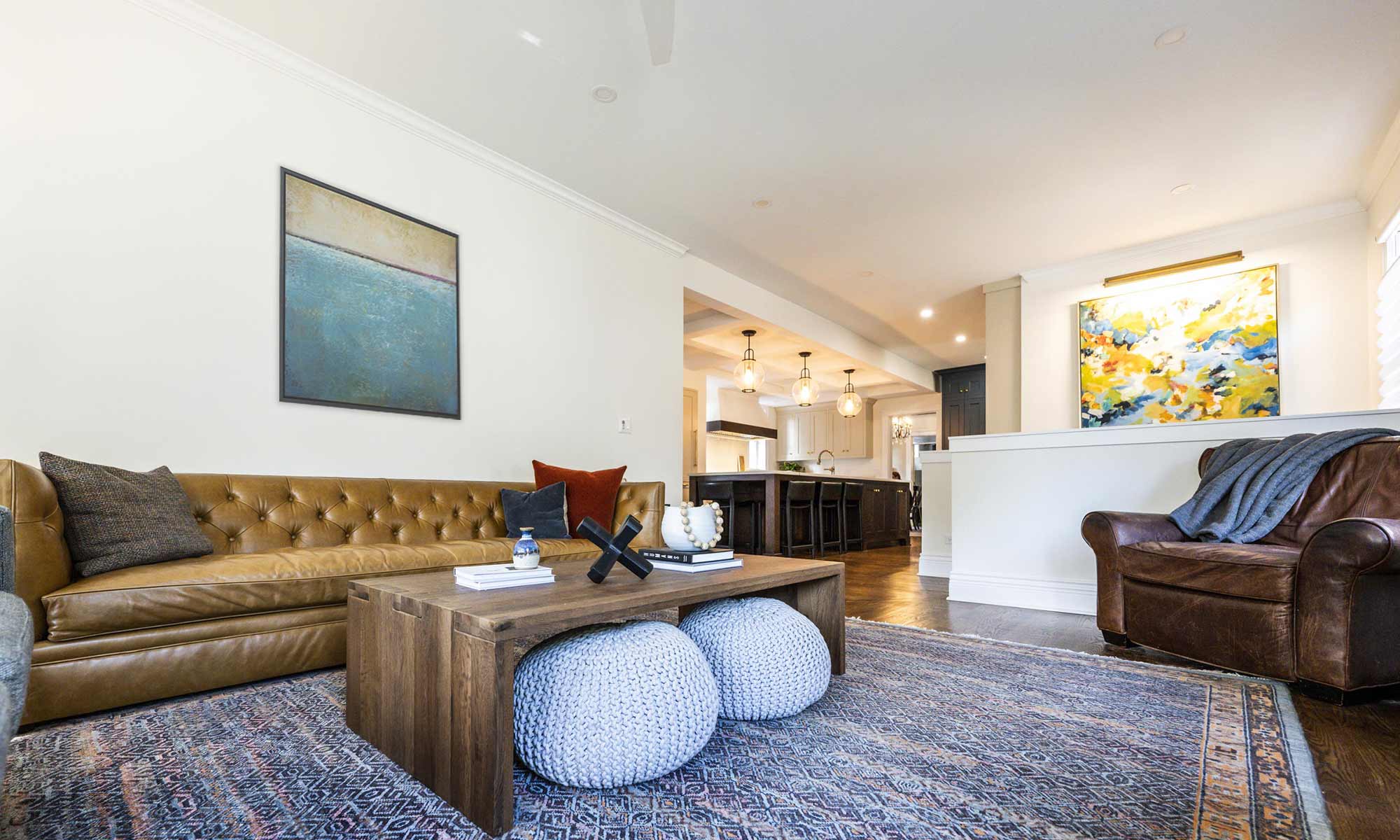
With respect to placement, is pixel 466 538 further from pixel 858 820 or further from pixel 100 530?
pixel 858 820

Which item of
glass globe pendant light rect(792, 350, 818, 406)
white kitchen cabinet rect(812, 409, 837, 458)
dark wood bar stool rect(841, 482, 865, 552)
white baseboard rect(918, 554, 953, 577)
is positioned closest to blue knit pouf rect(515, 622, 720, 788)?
white baseboard rect(918, 554, 953, 577)

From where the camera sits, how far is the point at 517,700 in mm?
1349

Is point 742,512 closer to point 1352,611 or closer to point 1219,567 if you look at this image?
point 1219,567

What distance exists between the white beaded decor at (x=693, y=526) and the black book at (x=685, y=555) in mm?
38

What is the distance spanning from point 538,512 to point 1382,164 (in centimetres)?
492

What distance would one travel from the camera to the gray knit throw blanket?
95.7 inches

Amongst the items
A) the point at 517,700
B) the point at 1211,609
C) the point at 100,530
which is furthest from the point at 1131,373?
the point at 100,530

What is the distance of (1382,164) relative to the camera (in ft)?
11.3

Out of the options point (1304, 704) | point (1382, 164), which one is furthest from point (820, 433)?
point (1304, 704)

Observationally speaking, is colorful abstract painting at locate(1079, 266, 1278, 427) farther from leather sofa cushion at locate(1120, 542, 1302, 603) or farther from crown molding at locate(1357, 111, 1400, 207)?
leather sofa cushion at locate(1120, 542, 1302, 603)

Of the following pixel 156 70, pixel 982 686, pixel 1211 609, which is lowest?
pixel 982 686

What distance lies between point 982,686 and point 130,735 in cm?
238

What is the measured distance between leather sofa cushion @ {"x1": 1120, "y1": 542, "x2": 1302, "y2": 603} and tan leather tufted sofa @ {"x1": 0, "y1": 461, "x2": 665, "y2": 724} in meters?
2.37

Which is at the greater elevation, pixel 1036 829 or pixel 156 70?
pixel 156 70
